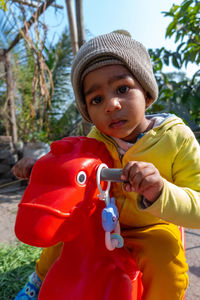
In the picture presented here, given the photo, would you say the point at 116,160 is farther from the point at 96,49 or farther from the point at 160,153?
the point at 96,49

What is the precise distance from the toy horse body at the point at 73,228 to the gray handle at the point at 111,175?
52mm

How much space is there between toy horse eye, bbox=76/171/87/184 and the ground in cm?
95

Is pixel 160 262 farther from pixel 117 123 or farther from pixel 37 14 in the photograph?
pixel 37 14

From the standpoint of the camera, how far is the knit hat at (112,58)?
2.99ft

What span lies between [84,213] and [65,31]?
5553mm

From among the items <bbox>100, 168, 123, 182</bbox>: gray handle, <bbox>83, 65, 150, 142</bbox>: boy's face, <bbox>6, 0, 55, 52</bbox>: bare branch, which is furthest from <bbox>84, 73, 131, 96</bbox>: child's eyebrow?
<bbox>6, 0, 55, 52</bbox>: bare branch

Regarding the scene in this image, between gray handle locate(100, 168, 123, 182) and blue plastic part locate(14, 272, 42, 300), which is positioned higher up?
gray handle locate(100, 168, 123, 182)

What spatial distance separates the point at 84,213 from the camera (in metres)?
0.72

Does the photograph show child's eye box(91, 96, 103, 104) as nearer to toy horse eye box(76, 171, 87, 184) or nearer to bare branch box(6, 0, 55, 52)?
toy horse eye box(76, 171, 87, 184)

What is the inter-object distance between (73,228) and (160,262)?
317 millimetres

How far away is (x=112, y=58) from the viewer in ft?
3.00

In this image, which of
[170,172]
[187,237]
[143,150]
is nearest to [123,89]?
[143,150]

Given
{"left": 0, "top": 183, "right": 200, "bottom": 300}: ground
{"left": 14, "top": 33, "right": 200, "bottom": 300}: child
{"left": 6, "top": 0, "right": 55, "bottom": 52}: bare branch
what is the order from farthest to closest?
{"left": 6, "top": 0, "right": 55, "bottom": 52}: bare branch
{"left": 0, "top": 183, "right": 200, "bottom": 300}: ground
{"left": 14, "top": 33, "right": 200, "bottom": 300}: child

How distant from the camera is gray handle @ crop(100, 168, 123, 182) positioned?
2.10 ft
